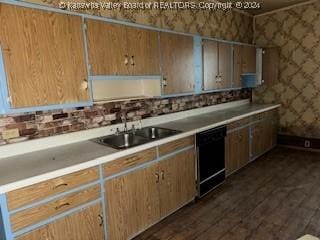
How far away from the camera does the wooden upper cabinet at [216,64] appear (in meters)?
3.55

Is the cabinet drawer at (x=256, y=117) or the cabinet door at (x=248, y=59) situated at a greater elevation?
the cabinet door at (x=248, y=59)

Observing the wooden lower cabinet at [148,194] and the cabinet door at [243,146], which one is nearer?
the wooden lower cabinet at [148,194]

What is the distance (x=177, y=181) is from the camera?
2641 millimetres

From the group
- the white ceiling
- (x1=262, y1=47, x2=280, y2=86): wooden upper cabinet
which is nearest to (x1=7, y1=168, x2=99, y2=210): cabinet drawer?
the white ceiling

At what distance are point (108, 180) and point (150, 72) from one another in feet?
4.28

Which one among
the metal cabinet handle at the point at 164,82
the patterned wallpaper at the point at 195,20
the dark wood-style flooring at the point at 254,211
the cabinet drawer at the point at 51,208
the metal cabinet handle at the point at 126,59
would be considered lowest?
the dark wood-style flooring at the point at 254,211

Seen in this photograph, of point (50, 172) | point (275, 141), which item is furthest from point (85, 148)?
point (275, 141)

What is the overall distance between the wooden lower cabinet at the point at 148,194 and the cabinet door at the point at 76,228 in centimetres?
11

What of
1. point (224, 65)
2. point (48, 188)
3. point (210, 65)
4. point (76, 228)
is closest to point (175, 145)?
point (76, 228)

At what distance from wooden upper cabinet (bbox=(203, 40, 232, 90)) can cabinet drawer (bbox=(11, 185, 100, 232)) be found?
239 centimetres

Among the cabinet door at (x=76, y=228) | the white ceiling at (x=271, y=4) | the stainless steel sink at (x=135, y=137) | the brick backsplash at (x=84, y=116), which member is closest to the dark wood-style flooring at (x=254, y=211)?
the cabinet door at (x=76, y=228)

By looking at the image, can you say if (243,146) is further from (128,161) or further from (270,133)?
(128,161)

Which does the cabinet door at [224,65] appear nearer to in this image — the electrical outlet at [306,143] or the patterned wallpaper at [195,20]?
the patterned wallpaper at [195,20]

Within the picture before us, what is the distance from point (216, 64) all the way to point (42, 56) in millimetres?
2660
